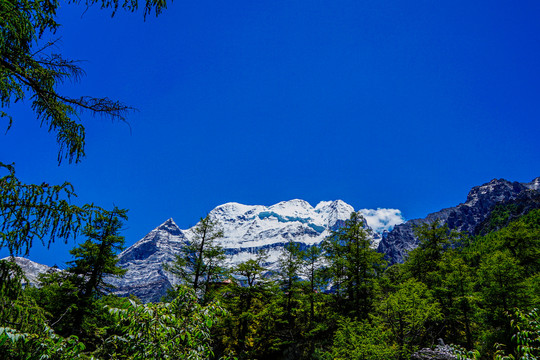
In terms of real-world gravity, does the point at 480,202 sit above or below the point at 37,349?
above

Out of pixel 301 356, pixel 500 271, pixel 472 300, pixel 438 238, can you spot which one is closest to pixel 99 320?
pixel 301 356

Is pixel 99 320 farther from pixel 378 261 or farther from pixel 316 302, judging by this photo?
pixel 378 261

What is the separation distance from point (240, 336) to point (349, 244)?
11038mm

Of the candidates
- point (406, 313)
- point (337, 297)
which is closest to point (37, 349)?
point (406, 313)

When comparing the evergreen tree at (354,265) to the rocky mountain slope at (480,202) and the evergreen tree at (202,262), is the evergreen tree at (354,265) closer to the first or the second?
the evergreen tree at (202,262)

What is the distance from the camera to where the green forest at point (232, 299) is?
3.62 m

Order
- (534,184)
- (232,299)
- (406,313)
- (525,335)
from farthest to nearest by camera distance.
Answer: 1. (534,184)
2. (232,299)
3. (406,313)
4. (525,335)

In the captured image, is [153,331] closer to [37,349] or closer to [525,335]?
[37,349]

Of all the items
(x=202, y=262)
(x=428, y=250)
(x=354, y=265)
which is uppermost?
(x=428, y=250)

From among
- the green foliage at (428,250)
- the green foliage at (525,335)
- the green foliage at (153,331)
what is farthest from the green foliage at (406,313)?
the green foliage at (153,331)

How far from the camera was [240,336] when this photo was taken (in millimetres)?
19906

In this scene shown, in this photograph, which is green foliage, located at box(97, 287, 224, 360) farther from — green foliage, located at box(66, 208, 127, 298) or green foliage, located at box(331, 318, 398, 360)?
green foliage, located at box(66, 208, 127, 298)

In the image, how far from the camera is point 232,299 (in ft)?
65.4

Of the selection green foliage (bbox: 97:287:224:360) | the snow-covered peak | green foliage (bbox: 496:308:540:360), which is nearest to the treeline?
green foliage (bbox: 97:287:224:360)
